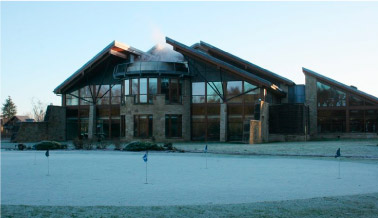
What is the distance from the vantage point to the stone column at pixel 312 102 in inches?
1638

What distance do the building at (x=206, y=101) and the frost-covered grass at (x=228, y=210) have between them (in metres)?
24.1

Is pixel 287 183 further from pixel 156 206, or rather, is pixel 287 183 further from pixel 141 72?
pixel 141 72

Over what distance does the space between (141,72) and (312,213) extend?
29795 millimetres

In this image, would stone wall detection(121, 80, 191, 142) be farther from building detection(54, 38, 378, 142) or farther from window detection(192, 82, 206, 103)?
window detection(192, 82, 206, 103)

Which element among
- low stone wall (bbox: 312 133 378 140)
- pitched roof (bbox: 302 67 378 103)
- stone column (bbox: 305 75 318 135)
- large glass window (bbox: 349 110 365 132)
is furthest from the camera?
stone column (bbox: 305 75 318 135)

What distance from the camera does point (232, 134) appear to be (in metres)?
37.5

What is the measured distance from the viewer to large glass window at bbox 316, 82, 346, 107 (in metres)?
41.0

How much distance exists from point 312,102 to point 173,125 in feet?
47.4

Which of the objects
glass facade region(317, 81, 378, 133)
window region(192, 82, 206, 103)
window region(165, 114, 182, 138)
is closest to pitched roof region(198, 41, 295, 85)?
glass facade region(317, 81, 378, 133)

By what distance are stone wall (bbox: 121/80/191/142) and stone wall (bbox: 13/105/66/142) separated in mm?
9131

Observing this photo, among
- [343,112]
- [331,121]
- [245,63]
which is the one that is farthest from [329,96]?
[245,63]

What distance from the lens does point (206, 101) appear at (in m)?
38.5

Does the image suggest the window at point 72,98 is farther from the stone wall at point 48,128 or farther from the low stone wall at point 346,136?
the low stone wall at point 346,136

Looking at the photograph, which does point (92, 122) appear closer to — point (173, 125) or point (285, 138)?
point (173, 125)
